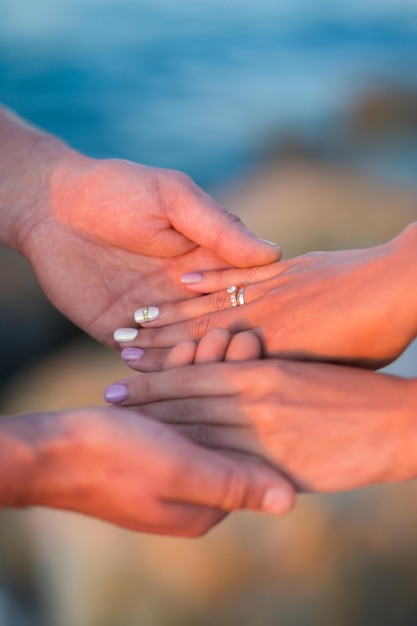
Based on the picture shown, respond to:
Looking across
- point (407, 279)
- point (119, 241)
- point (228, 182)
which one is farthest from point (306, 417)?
point (228, 182)

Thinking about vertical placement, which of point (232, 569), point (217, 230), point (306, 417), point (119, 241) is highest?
point (217, 230)

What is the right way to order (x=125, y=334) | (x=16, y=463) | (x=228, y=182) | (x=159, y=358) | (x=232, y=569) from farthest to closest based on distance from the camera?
(x=228, y=182) → (x=232, y=569) → (x=125, y=334) → (x=159, y=358) → (x=16, y=463)

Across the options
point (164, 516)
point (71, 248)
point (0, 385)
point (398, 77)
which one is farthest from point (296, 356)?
point (398, 77)

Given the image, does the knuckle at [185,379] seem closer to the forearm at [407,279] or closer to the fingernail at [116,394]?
the fingernail at [116,394]

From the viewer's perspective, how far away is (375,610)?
2.59 m

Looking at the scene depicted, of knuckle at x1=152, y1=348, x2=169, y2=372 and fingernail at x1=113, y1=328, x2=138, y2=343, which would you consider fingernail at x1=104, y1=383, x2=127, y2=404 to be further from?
fingernail at x1=113, y1=328, x2=138, y2=343

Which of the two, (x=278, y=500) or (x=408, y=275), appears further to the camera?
(x=408, y=275)

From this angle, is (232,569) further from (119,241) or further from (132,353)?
(119,241)

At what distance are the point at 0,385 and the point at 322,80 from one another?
569 centimetres

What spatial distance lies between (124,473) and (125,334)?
2.71 feet

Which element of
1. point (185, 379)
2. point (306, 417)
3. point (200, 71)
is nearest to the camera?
point (306, 417)

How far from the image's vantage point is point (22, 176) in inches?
104

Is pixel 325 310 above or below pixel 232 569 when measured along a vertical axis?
above

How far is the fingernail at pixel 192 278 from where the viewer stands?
93.2 inches
